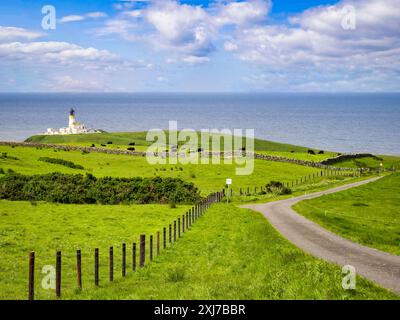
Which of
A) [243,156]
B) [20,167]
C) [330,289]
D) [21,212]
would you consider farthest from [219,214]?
[243,156]

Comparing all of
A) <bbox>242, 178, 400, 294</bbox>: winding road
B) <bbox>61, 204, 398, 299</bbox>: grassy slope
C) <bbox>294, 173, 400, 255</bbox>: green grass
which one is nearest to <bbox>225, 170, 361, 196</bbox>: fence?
<bbox>294, 173, 400, 255</bbox>: green grass

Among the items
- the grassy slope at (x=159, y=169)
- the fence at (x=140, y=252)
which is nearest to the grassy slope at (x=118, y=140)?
the grassy slope at (x=159, y=169)

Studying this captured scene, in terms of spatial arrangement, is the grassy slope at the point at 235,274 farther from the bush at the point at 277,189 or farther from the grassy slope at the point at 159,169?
the grassy slope at the point at 159,169

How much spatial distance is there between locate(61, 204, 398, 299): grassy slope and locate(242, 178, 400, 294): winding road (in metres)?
1.13

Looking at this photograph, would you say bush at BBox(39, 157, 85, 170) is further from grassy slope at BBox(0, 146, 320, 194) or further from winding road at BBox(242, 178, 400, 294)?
winding road at BBox(242, 178, 400, 294)

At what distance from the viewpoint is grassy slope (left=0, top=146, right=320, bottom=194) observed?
6962 centimetres

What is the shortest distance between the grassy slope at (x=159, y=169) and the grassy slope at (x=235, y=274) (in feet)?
107

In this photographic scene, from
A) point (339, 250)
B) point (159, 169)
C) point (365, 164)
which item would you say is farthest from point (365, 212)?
point (365, 164)

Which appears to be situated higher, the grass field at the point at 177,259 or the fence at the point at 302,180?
the grass field at the point at 177,259

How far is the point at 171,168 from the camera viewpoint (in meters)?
79.1

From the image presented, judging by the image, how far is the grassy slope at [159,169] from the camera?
6962 cm
